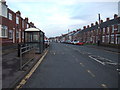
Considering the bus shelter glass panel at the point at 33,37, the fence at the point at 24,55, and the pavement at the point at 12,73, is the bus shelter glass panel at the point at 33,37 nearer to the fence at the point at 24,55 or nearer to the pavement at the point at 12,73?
the pavement at the point at 12,73

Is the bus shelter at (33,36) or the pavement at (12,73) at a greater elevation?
the bus shelter at (33,36)

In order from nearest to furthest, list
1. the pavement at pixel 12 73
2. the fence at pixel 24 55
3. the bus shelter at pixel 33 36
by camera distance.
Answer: the pavement at pixel 12 73
the fence at pixel 24 55
the bus shelter at pixel 33 36

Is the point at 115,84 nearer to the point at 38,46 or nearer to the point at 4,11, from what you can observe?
the point at 38,46

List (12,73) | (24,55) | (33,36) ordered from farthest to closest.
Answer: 1. (33,36)
2. (24,55)
3. (12,73)

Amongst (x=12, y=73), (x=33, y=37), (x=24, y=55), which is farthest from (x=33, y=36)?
(x=12, y=73)

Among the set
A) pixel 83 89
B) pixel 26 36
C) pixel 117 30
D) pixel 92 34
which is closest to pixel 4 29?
pixel 26 36

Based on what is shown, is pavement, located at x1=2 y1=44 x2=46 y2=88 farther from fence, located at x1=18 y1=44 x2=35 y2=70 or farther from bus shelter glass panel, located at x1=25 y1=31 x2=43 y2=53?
bus shelter glass panel, located at x1=25 y1=31 x2=43 y2=53

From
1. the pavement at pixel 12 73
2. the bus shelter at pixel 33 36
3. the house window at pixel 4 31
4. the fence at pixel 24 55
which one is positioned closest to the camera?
the pavement at pixel 12 73

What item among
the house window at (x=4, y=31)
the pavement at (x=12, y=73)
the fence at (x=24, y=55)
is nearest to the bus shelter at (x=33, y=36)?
the pavement at (x=12, y=73)

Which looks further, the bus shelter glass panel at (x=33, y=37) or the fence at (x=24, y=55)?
the bus shelter glass panel at (x=33, y=37)

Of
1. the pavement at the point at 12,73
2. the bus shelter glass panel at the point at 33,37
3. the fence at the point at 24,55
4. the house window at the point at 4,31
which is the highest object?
the house window at the point at 4,31

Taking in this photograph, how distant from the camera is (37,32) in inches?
683

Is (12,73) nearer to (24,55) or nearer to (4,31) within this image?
(24,55)

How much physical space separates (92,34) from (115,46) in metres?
38.7
